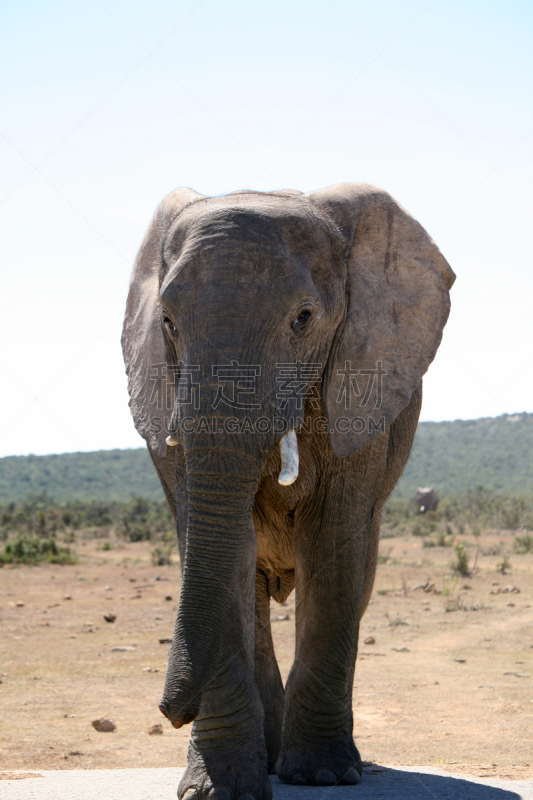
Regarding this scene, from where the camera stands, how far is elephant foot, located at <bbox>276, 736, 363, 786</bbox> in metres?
5.18

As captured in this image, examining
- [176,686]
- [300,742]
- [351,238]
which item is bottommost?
[300,742]

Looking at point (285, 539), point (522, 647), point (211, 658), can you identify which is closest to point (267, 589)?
point (285, 539)

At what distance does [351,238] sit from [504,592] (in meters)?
11.9

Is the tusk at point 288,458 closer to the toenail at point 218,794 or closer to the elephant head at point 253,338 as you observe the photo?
the elephant head at point 253,338

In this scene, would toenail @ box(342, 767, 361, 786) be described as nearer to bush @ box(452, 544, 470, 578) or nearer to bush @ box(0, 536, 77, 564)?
bush @ box(452, 544, 470, 578)

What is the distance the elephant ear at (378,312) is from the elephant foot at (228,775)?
5.09 feet

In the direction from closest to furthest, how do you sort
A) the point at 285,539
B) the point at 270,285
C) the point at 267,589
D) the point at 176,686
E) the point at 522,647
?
1. the point at 176,686
2. the point at 270,285
3. the point at 285,539
4. the point at 267,589
5. the point at 522,647

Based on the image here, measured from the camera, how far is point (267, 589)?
657 centimetres

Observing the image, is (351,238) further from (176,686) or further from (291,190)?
(176,686)

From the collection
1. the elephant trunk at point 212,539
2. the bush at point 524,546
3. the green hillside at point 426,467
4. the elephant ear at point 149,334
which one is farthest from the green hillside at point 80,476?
the elephant trunk at point 212,539

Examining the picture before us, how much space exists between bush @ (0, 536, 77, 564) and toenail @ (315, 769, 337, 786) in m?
18.1

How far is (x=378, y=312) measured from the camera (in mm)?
5410

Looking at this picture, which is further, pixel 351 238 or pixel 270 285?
pixel 351 238

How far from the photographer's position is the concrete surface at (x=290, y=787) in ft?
16.0
